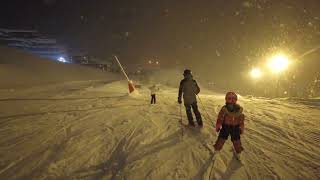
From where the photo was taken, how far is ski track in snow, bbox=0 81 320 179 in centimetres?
690

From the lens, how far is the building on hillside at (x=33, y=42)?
6944 centimetres

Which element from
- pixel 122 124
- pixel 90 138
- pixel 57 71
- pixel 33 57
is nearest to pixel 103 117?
pixel 122 124

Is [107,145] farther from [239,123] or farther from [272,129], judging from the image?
[272,129]

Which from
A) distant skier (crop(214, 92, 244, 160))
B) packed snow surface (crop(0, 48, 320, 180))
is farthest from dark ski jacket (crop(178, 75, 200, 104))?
distant skier (crop(214, 92, 244, 160))

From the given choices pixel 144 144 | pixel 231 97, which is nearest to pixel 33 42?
pixel 144 144

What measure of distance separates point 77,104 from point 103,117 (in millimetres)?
4048

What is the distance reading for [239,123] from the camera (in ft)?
24.4

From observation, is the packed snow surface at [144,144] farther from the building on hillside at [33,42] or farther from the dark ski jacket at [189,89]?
the building on hillside at [33,42]

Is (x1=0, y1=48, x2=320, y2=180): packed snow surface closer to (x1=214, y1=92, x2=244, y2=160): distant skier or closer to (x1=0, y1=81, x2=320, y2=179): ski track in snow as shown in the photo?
(x1=0, y1=81, x2=320, y2=179): ski track in snow

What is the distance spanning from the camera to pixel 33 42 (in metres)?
71.8

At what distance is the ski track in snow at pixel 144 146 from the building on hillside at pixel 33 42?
59159 mm

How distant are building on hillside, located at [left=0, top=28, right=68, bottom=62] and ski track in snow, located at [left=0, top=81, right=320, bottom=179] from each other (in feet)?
194

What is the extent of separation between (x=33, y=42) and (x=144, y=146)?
71160 millimetres

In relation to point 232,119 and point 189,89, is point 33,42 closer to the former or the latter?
point 189,89
